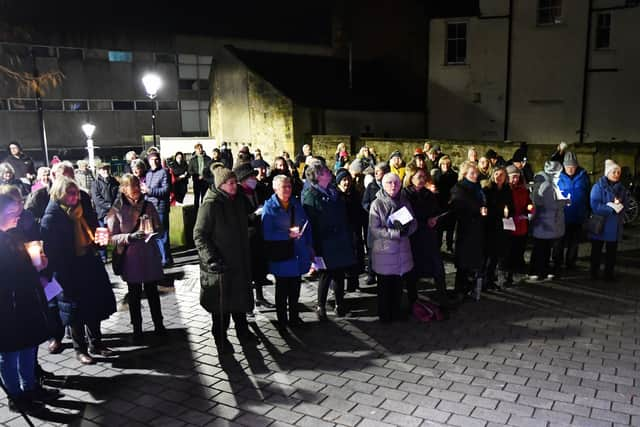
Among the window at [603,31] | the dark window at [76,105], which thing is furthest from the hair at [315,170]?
the dark window at [76,105]

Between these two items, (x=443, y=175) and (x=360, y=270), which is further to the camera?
(x=443, y=175)

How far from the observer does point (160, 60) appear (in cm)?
4197

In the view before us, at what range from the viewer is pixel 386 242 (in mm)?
7062

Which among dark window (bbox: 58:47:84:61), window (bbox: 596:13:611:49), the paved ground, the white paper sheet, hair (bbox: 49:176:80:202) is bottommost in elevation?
the paved ground

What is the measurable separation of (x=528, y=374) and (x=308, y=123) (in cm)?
1877

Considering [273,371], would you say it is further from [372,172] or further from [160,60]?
[160,60]

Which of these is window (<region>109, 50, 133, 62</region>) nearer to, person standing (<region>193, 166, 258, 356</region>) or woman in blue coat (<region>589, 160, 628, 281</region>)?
person standing (<region>193, 166, 258, 356</region>)

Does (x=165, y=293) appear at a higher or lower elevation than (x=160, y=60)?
lower

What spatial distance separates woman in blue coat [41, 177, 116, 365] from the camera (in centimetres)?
585

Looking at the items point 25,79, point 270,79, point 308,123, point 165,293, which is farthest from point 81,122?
point 165,293

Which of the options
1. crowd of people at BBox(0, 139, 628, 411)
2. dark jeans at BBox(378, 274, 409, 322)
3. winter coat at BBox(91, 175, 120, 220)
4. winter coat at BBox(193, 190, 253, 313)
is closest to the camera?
crowd of people at BBox(0, 139, 628, 411)

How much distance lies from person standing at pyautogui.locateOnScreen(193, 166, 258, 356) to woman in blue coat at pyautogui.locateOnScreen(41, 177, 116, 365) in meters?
1.16

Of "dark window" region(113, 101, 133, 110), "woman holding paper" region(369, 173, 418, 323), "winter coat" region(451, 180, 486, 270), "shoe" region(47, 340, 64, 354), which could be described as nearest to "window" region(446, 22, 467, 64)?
"winter coat" region(451, 180, 486, 270)

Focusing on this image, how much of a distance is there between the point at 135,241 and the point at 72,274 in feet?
2.71
